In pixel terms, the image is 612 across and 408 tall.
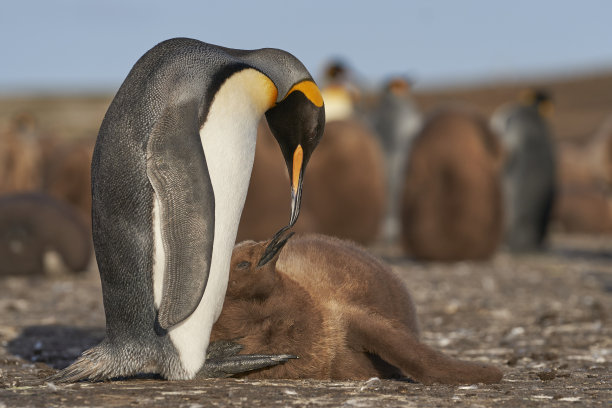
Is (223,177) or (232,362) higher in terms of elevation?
(223,177)

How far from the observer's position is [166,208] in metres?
3.64

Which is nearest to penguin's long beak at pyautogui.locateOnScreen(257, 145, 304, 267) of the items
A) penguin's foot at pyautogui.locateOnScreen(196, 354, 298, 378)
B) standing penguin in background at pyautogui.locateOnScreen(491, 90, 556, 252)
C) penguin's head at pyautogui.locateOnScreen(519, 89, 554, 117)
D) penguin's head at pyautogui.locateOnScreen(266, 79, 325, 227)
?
penguin's head at pyautogui.locateOnScreen(266, 79, 325, 227)

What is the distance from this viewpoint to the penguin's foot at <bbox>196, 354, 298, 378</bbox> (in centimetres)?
368

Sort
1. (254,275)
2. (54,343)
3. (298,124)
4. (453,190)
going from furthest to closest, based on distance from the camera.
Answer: (453,190)
(54,343)
(298,124)
(254,275)

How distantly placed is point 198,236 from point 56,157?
45.7 ft

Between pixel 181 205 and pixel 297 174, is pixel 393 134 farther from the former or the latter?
pixel 181 205

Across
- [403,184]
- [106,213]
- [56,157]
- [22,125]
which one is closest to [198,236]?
[106,213]

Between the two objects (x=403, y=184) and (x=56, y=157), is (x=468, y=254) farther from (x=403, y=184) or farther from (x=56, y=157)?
(x=56, y=157)

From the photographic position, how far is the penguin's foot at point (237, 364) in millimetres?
3680

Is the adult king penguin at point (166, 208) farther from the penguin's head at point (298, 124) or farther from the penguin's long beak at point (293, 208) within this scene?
the penguin's head at point (298, 124)

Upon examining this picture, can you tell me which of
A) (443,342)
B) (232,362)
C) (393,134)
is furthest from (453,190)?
(232,362)

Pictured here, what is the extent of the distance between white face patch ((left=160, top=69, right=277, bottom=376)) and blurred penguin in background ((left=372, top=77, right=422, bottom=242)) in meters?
11.5

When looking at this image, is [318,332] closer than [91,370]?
No

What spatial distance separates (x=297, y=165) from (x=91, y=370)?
1300mm
